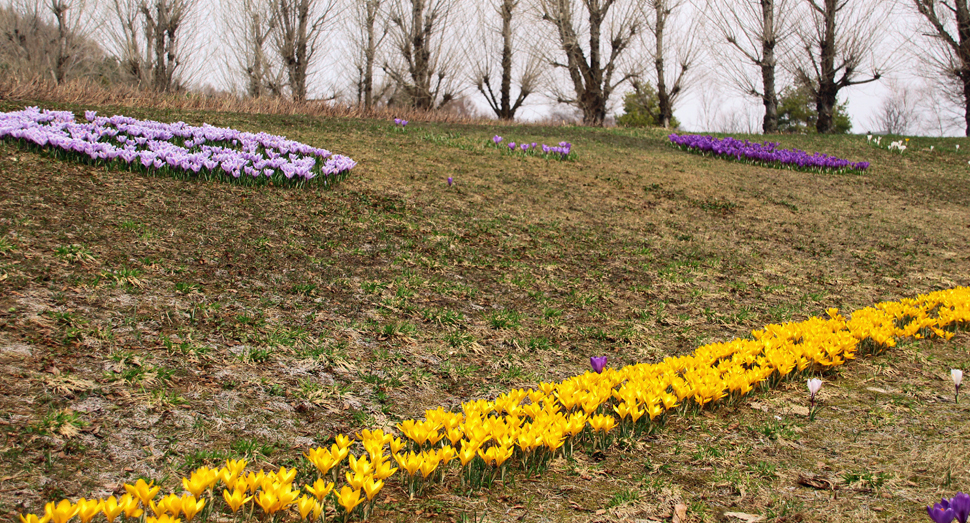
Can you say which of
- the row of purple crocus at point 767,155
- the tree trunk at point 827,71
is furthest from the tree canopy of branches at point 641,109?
the row of purple crocus at point 767,155

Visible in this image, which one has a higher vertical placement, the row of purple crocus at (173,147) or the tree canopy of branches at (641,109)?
the tree canopy of branches at (641,109)

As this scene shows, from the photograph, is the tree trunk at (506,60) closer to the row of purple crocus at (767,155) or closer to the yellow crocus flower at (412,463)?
the row of purple crocus at (767,155)

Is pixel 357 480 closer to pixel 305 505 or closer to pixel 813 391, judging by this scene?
pixel 305 505

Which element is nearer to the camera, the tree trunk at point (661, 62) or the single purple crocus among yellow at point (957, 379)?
the single purple crocus among yellow at point (957, 379)

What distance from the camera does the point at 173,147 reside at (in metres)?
7.65

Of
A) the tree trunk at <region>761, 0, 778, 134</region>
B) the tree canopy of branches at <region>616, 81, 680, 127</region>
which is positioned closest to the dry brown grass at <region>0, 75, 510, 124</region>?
the tree trunk at <region>761, 0, 778, 134</region>

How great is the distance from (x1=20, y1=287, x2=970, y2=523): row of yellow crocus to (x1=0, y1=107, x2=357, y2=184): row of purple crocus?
523cm

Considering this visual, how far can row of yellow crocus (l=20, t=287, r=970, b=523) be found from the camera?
2.14 m

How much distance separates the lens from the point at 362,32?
25016mm

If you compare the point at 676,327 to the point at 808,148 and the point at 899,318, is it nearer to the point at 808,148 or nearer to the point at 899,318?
the point at 899,318

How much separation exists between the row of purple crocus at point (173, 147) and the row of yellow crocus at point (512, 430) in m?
5.23

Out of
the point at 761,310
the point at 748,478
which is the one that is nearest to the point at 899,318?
the point at 761,310

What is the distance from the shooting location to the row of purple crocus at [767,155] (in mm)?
14500

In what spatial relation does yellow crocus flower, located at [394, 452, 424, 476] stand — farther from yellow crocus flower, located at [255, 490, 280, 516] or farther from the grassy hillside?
yellow crocus flower, located at [255, 490, 280, 516]
